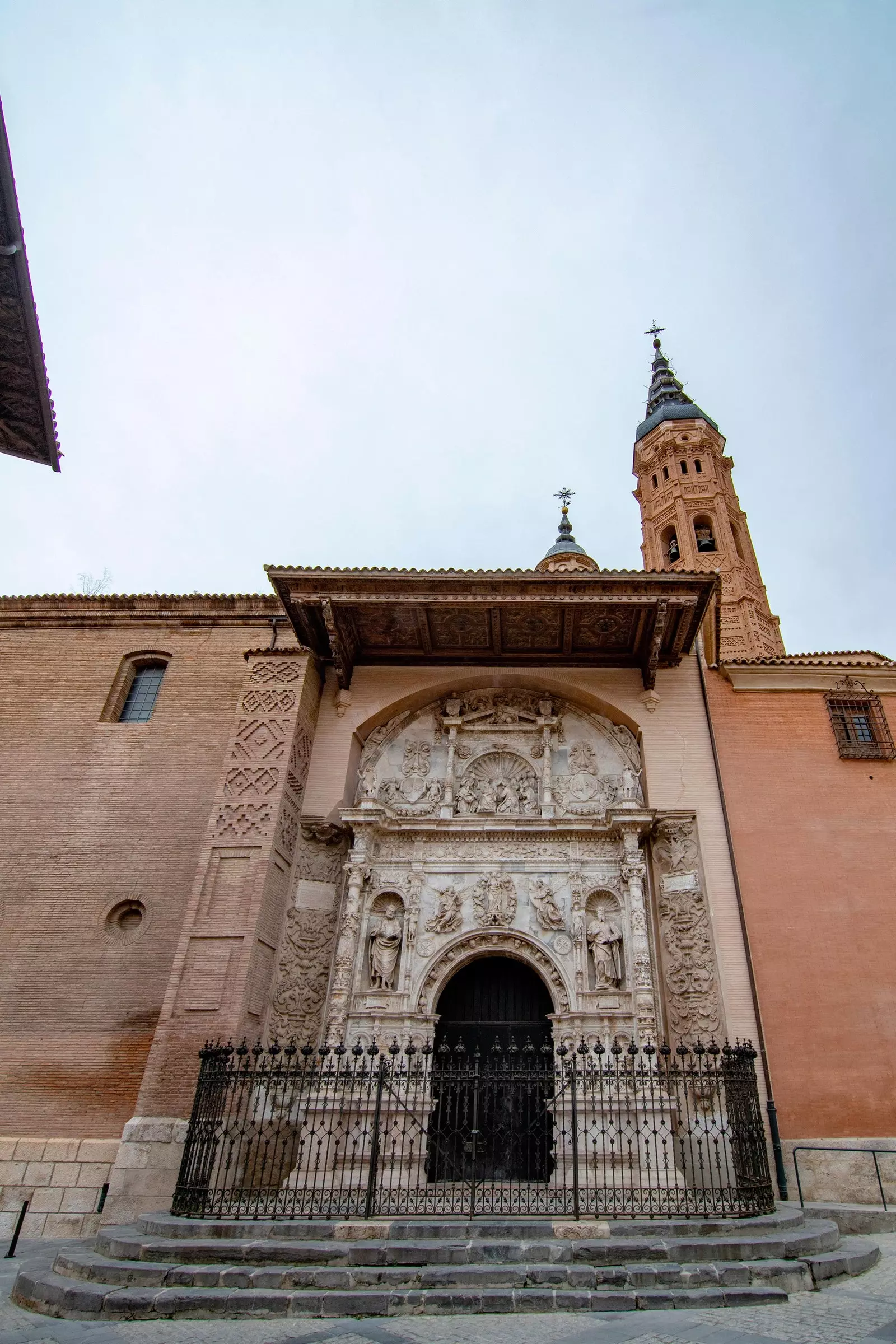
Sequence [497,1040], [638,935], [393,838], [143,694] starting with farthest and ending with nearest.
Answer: [143,694] → [393,838] → [638,935] → [497,1040]

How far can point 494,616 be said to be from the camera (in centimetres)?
1284

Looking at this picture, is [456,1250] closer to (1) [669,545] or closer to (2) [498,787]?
(2) [498,787]

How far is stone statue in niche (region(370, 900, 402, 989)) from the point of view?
11180 mm

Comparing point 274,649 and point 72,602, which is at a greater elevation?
point 72,602

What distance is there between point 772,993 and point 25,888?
10.9 m

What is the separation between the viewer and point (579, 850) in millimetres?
12047

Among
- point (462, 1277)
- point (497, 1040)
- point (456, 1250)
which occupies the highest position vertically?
point (497, 1040)

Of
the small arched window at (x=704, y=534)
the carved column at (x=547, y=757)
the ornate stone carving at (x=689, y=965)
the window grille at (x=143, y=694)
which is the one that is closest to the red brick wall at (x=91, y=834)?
the window grille at (x=143, y=694)

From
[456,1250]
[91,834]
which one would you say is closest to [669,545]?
[91,834]

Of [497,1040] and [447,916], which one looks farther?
[447,916]

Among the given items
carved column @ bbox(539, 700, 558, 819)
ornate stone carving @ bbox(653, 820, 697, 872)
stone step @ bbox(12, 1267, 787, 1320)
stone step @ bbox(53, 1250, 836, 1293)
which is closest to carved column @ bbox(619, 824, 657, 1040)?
ornate stone carving @ bbox(653, 820, 697, 872)

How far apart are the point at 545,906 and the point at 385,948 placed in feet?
8.15

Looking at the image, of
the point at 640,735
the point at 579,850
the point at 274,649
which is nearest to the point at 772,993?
the point at 579,850

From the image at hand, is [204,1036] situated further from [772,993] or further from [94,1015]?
[772,993]
